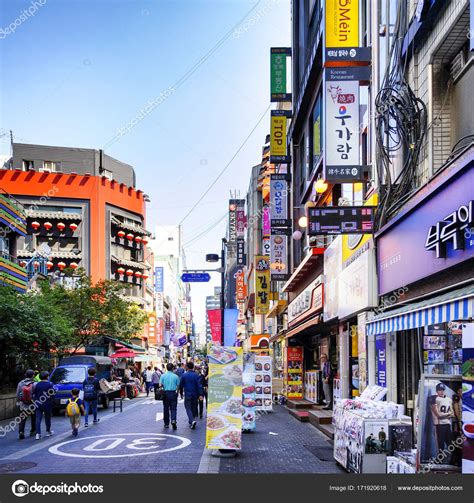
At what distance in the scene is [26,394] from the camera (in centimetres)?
1549

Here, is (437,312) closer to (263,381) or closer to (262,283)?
(263,381)

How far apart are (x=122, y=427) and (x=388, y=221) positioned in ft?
31.4

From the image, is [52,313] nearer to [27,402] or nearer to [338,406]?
[27,402]

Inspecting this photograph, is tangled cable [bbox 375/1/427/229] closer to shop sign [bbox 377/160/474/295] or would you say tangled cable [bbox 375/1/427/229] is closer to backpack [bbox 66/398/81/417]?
shop sign [bbox 377/160/474/295]

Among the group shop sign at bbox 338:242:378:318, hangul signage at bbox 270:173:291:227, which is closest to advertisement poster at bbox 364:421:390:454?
shop sign at bbox 338:242:378:318

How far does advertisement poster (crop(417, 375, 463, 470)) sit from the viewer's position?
7988 millimetres

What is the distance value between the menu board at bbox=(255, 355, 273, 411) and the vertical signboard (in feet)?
70.6

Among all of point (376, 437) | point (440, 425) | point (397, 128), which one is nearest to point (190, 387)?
point (376, 437)

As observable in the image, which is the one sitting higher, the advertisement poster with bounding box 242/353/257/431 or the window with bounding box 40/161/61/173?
the window with bounding box 40/161/61/173

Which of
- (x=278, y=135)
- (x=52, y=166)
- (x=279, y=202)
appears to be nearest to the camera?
(x=279, y=202)

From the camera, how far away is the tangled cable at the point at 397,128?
12.0 meters

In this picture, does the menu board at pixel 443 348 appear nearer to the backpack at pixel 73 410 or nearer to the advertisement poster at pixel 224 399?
the advertisement poster at pixel 224 399

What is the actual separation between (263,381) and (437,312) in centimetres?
1309
